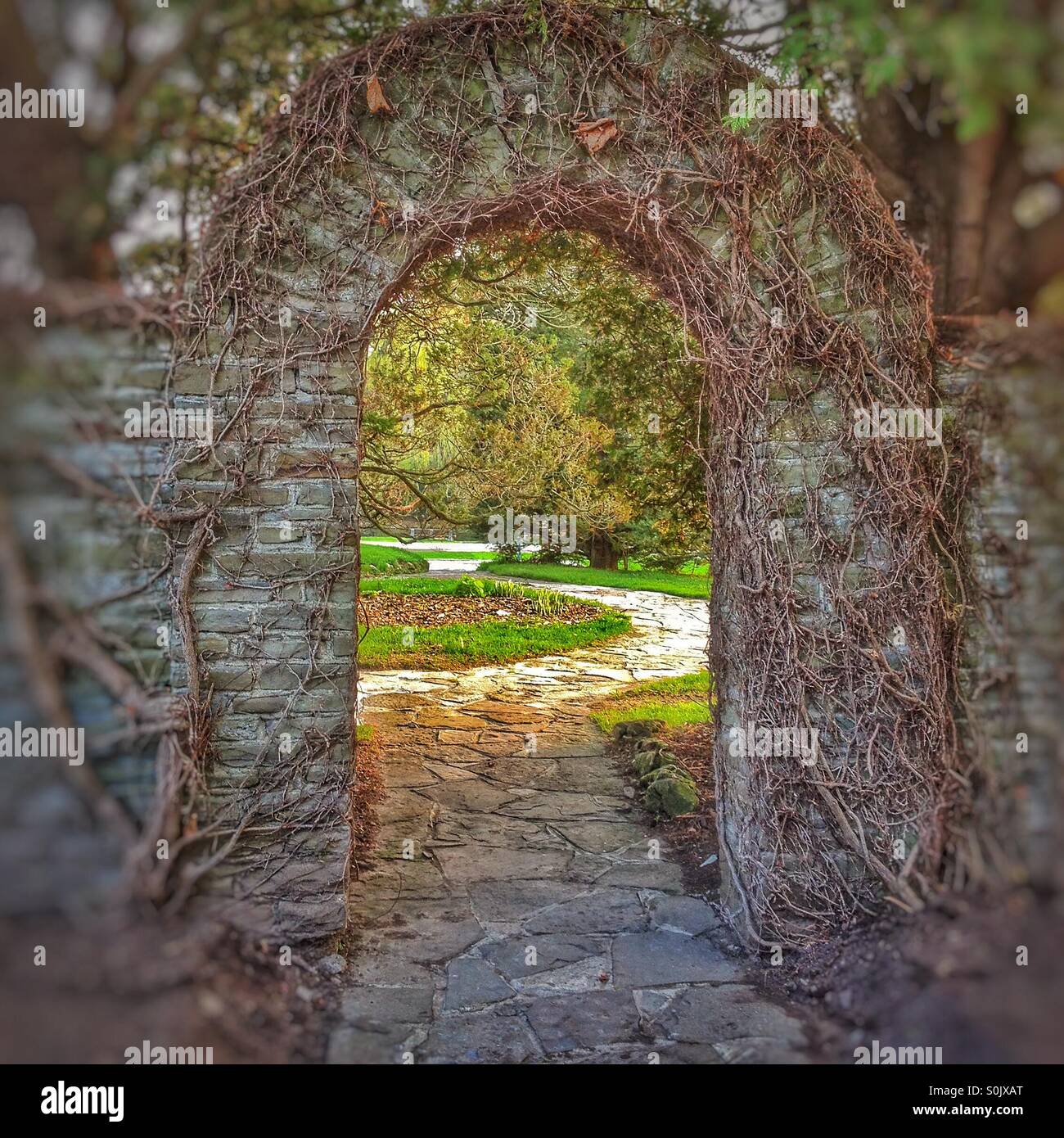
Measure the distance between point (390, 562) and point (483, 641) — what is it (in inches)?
282

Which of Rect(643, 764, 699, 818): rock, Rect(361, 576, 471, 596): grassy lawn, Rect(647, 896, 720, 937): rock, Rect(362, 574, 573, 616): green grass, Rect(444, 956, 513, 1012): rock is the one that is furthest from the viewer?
Rect(361, 576, 471, 596): grassy lawn

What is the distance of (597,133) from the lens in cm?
356

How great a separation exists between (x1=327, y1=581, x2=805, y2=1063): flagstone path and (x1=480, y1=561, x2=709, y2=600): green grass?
983cm

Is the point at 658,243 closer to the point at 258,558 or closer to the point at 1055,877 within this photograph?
the point at 258,558

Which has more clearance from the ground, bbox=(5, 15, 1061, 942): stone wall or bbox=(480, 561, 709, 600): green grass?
bbox=(5, 15, 1061, 942): stone wall

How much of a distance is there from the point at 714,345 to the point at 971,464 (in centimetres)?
123

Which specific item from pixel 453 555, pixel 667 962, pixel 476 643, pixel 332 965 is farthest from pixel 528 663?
pixel 453 555

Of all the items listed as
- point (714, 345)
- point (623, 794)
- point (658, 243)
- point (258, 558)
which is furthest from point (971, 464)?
point (623, 794)

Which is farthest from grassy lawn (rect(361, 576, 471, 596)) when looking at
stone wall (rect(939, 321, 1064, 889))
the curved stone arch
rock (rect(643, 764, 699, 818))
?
stone wall (rect(939, 321, 1064, 889))

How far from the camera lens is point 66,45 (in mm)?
1309

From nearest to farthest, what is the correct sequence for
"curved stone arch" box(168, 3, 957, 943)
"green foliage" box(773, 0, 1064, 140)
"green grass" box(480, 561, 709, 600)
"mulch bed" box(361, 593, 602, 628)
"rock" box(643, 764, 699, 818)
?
1. "green foliage" box(773, 0, 1064, 140)
2. "curved stone arch" box(168, 3, 957, 943)
3. "rock" box(643, 764, 699, 818)
4. "mulch bed" box(361, 593, 602, 628)
5. "green grass" box(480, 561, 709, 600)

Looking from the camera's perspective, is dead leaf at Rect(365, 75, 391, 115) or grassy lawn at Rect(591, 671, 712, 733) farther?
grassy lawn at Rect(591, 671, 712, 733)

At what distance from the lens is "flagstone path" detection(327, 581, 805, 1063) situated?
2.99 metres

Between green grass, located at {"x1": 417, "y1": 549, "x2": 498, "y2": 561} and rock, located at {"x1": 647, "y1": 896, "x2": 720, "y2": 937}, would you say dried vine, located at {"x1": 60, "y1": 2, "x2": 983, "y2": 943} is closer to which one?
rock, located at {"x1": 647, "y1": 896, "x2": 720, "y2": 937}
